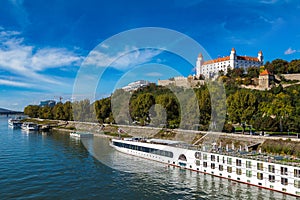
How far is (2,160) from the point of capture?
33.5m

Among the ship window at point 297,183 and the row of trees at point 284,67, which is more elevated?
the row of trees at point 284,67

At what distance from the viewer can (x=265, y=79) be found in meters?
81.8

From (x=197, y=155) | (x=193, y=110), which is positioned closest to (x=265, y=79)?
(x=193, y=110)

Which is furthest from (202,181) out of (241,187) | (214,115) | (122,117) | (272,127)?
(122,117)

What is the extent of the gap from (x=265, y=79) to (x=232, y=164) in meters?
62.0

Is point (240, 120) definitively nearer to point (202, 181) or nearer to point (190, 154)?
point (190, 154)

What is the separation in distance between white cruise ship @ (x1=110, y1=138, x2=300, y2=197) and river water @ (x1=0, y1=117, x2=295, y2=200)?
2.91ft

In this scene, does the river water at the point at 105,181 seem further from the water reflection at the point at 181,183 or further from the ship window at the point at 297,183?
the ship window at the point at 297,183

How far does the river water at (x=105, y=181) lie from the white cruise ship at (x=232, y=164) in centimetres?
89

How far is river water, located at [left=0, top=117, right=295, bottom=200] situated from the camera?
72.9 ft

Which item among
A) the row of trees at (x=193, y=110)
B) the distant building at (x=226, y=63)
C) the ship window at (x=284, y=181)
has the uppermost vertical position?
the distant building at (x=226, y=63)

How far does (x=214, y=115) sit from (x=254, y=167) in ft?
77.3

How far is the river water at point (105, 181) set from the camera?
22214mm

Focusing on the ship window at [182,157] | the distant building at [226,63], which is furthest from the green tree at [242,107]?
the distant building at [226,63]
